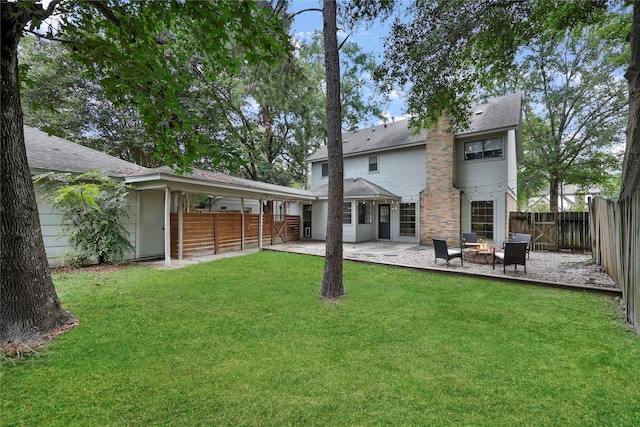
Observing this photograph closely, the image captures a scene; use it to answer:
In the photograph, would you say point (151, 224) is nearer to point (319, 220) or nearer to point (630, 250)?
point (319, 220)

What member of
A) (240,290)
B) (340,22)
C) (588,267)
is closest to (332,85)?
(340,22)

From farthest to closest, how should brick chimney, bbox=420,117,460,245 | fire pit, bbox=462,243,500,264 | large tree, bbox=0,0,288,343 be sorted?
brick chimney, bbox=420,117,460,245 < fire pit, bbox=462,243,500,264 < large tree, bbox=0,0,288,343

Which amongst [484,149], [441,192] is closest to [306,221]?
[441,192]

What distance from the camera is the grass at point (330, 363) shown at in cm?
235

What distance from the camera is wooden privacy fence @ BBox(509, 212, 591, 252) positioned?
38.2 feet

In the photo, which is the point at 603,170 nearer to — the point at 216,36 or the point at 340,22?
the point at 340,22

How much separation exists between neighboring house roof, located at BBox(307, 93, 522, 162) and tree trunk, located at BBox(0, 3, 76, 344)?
966cm

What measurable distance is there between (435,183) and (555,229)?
5359mm

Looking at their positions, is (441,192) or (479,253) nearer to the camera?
(479,253)

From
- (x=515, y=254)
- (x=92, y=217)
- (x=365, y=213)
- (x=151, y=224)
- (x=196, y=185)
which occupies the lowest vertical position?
(x=515, y=254)

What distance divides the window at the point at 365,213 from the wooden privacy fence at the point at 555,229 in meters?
6.82

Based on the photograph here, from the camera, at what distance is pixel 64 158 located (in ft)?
29.6

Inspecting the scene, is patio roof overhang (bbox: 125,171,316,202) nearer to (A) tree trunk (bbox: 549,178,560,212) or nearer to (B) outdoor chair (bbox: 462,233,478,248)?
(B) outdoor chair (bbox: 462,233,478,248)

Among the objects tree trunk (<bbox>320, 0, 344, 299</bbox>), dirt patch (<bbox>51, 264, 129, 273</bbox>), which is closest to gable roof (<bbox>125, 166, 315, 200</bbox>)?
dirt patch (<bbox>51, 264, 129, 273</bbox>)
